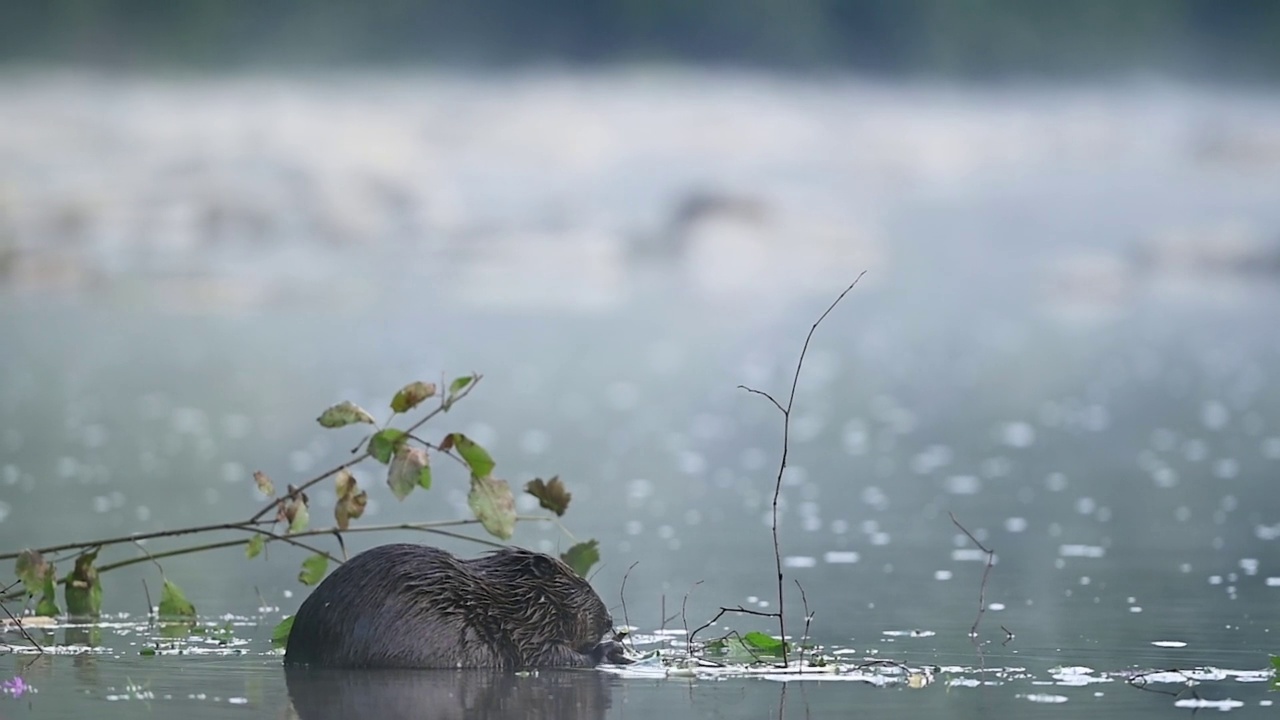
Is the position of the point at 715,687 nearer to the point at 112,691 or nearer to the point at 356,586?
the point at 356,586

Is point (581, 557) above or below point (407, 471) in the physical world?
below

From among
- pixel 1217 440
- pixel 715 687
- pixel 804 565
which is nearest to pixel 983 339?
pixel 1217 440

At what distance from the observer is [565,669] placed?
7938 mm

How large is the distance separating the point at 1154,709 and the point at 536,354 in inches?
1754

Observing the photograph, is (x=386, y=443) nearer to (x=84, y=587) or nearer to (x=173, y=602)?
(x=173, y=602)

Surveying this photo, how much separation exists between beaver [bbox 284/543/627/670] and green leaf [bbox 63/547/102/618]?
1513mm

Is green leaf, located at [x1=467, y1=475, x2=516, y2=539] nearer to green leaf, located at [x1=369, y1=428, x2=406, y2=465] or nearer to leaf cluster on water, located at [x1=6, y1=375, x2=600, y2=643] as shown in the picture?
leaf cluster on water, located at [x1=6, y1=375, x2=600, y2=643]

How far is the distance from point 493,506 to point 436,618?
2.48 ft

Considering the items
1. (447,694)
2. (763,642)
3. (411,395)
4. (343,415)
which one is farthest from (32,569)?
(763,642)

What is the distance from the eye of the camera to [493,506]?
27.4 ft

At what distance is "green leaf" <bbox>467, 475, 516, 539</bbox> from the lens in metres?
8.36

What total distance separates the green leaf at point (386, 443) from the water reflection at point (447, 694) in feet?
3.51

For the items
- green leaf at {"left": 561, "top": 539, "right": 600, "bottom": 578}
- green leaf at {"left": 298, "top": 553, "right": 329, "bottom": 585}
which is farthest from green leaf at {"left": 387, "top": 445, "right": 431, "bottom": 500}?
green leaf at {"left": 561, "top": 539, "right": 600, "bottom": 578}

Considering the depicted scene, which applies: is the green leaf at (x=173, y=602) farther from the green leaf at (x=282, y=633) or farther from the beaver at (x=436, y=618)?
the beaver at (x=436, y=618)
